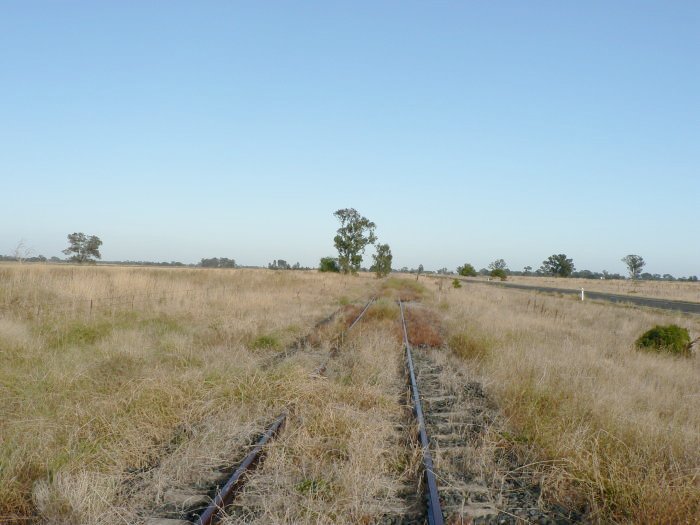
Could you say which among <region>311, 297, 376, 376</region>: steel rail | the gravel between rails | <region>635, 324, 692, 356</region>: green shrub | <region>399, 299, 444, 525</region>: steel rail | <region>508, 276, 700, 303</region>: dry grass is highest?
<region>508, 276, 700, 303</region>: dry grass

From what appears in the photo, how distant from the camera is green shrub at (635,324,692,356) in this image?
12.1 metres

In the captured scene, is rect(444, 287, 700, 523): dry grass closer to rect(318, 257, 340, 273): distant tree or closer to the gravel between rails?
the gravel between rails

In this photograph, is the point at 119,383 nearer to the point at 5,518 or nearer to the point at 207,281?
the point at 5,518

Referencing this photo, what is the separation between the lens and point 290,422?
579 cm

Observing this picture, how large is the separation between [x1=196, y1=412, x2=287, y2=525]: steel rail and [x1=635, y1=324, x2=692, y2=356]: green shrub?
1069 cm

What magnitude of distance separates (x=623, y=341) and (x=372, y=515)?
12625 mm

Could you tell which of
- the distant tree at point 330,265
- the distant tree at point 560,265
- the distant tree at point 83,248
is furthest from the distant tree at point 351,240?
the distant tree at point 560,265

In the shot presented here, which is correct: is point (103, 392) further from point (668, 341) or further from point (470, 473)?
point (668, 341)

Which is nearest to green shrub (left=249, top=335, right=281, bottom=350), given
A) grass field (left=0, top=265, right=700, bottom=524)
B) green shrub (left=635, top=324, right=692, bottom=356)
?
grass field (left=0, top=265, right=700, bottom=524)

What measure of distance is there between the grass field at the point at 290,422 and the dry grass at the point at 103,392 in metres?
0.02

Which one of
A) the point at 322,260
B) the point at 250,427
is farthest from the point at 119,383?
the point at 322,260

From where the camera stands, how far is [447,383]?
825cm

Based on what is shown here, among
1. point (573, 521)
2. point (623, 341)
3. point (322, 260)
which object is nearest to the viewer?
point (573, 521)

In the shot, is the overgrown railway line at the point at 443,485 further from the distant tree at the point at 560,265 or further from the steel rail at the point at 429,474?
the distant tree at the point at 560,265
